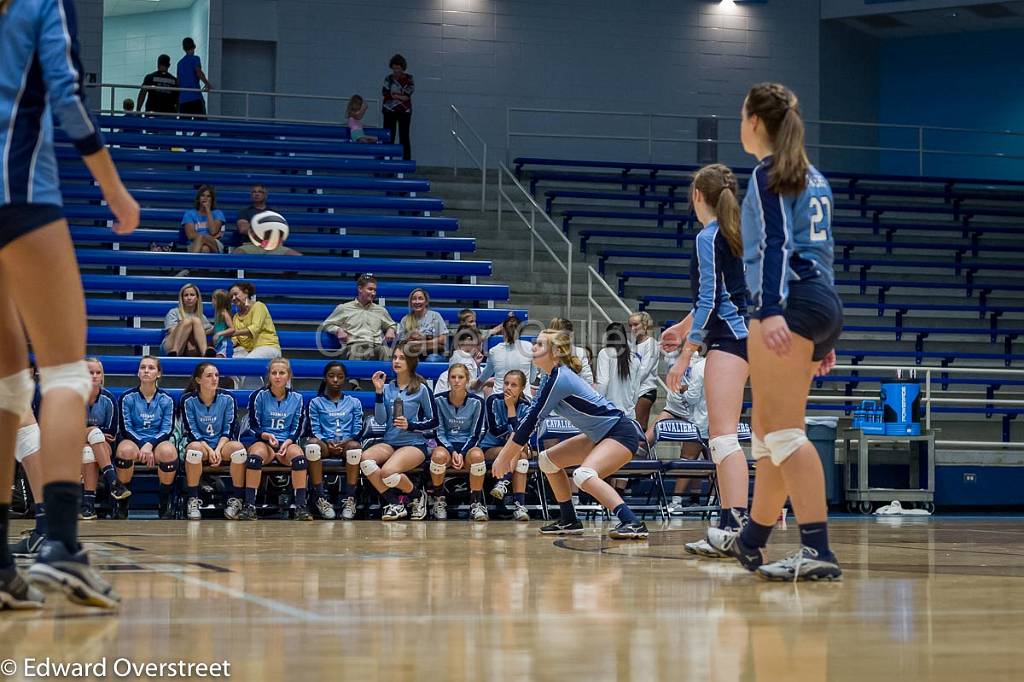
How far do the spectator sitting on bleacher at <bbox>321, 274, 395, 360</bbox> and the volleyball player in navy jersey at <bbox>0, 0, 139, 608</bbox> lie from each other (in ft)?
27.7

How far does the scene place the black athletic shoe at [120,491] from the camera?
387 inches

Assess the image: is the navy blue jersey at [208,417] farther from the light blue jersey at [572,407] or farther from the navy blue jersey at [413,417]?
the light blue jersey at [572,407]

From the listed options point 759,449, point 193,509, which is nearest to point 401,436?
point 193,509

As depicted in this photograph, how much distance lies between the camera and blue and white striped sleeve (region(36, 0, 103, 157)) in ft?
10.9

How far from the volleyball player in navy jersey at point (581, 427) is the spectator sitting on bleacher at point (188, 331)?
15.9 feet

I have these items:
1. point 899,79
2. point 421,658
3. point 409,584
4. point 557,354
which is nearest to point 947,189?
point 899,79

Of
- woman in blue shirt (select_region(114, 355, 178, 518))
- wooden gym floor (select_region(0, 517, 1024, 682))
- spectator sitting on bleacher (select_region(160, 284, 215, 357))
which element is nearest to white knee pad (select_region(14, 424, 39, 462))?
wooden gym floor (select_region(0, 517, 1024, 682))

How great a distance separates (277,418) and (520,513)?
2.20 m

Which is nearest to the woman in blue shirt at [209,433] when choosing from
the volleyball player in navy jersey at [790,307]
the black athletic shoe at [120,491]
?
the black athletic shoe at [120,491]

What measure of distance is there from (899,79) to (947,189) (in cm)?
380

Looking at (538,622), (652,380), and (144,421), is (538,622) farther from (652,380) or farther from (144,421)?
(652,380)

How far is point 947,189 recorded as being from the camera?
1923cm

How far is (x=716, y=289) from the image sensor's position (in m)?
5.86

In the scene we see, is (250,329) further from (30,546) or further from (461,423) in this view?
(30,546)
